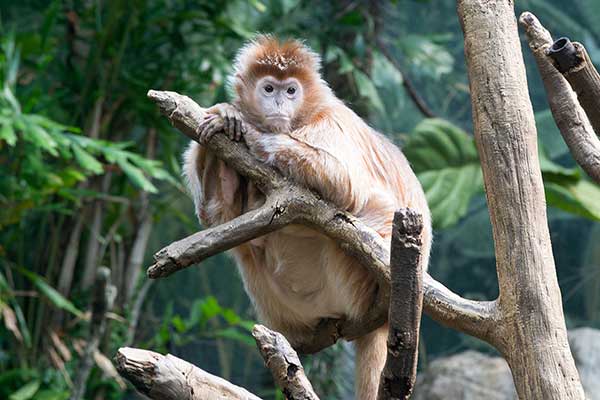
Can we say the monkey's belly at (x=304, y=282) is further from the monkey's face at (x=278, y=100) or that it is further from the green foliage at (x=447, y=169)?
the green foliage at (x=447, y=169)

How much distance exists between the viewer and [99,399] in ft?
18.2

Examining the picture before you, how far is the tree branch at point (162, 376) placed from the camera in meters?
1.76

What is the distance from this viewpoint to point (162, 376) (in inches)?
70.4

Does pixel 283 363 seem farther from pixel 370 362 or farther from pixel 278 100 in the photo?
pixel 278 100

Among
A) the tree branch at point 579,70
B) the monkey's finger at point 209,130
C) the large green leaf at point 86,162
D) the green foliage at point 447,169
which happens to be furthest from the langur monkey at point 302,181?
the green foliage at point 447,169

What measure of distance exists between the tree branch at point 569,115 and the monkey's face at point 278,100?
3.02 feet

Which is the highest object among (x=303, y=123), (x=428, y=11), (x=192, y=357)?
(x=428, y=11)

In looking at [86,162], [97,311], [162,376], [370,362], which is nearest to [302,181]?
[370,362]

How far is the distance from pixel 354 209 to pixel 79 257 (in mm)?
3638

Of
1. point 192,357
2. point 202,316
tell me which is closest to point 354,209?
point 202,316

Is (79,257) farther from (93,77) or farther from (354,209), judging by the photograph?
(354,209)

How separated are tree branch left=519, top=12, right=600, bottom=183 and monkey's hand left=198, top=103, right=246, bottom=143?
0.93 metres

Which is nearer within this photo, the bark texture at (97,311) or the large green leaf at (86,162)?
the bark texture at (97,311)

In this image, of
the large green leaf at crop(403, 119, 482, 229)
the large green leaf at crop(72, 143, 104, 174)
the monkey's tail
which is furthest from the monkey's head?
the large green leaf at crop(403, 119, 482, 229)
